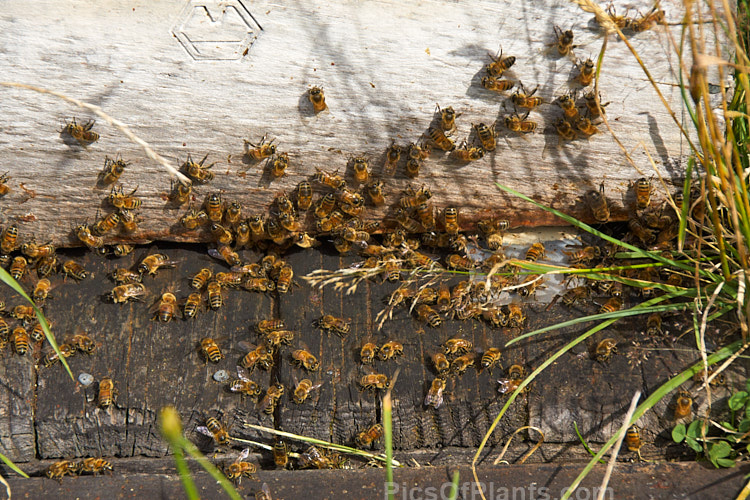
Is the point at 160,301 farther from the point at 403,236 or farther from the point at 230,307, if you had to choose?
the point at 403,236

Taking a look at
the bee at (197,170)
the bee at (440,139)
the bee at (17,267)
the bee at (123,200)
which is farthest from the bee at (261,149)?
the bee at (17,267)

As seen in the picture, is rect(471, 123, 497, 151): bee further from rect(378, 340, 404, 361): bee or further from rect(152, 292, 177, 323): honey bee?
rect(152, 292, 177, 323): honey bee

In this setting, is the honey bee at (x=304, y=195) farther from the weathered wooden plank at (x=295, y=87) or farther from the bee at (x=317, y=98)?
the bee at (x=317, y=98)

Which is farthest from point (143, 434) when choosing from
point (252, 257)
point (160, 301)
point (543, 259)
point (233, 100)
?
point (543, 259)

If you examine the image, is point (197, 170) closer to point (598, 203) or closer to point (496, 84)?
point (496, 84)

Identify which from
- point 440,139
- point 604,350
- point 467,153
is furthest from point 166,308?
point 604,350

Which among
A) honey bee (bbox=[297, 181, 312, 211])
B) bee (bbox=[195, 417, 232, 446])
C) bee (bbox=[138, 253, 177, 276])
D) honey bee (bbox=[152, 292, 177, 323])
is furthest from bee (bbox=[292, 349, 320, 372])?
bee (bbox=[138, 253, 177, 276])
